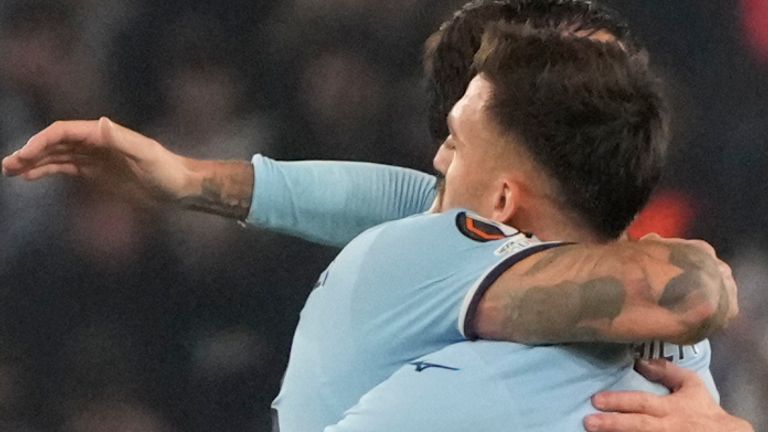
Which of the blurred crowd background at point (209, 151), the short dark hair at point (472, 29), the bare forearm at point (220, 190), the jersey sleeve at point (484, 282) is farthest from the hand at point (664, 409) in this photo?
the blurred crowd background at point (209, 151)

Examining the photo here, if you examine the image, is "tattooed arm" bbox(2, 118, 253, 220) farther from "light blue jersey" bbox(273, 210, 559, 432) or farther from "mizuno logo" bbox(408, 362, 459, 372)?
"mizuno logo" bbox(408, 362, 459, 372)

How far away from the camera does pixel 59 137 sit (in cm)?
92

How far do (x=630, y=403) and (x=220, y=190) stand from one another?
53 cm

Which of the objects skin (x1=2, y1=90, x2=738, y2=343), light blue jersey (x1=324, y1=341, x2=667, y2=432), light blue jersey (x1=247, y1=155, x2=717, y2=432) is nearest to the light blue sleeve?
skin (x1=2, y1=90, x2=738, y2=343)

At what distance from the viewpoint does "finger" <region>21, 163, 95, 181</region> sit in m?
0.93

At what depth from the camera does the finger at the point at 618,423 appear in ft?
2.40

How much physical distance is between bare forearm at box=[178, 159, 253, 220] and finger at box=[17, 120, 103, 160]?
148 millimetres

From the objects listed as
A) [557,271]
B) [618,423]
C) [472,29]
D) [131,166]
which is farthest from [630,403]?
[131,166]

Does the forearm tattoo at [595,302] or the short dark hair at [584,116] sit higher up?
the short dark hair at [584,116]

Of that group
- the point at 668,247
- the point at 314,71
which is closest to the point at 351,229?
the point at 314,71

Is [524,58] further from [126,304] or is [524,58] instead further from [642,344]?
[126,304]

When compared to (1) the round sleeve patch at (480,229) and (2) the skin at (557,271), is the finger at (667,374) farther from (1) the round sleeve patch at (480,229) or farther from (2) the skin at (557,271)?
(1) the round sleeve patch at (480,229)

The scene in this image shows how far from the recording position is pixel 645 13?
4.60ft

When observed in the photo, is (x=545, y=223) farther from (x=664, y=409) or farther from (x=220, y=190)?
(x=220, y=190)
